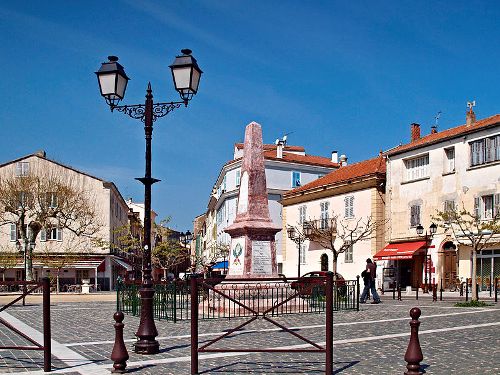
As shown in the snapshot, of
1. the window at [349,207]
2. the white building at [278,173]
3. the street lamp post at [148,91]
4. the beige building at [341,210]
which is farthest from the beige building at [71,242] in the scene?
the street lamp post at [148,91]

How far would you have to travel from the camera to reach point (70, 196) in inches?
1802

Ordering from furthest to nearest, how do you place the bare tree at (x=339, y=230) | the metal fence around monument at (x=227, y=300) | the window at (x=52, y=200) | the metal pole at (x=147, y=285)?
1. the window at (x=52, y=200)
2. the bare tree at (x=339, y=230)
3. the metal fence around monument at (x=227, y=300)
4. the metal pole at (x=147, y=285)

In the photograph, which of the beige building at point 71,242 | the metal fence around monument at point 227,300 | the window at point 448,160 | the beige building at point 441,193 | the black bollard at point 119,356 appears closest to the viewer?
the black bollard at point 119,356

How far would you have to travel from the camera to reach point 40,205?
43188 mm

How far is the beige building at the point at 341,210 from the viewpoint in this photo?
1617 inches

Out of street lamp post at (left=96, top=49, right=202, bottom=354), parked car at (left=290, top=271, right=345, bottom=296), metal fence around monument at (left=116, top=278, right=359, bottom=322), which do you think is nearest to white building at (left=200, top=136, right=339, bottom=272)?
metal fence around monument at (left=116, top=278, right=359, bottom=322)

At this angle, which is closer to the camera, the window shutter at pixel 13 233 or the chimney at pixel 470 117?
the chimney at pixel 470 117

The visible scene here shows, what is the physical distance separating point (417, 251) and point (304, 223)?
1134cm

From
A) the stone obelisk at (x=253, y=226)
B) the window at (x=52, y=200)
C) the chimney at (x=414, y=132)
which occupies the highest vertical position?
the chimney at (x=414, y=132)

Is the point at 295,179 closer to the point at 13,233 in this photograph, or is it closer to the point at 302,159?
the point at 302,159

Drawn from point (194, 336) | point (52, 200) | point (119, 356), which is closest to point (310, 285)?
point (194, 336)

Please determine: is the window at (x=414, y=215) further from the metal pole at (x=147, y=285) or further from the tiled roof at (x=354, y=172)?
the metal pole at (x=147, y=285)

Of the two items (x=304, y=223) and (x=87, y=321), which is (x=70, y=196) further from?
(x=87, y=321)

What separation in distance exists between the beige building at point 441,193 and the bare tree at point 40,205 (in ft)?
69.2
